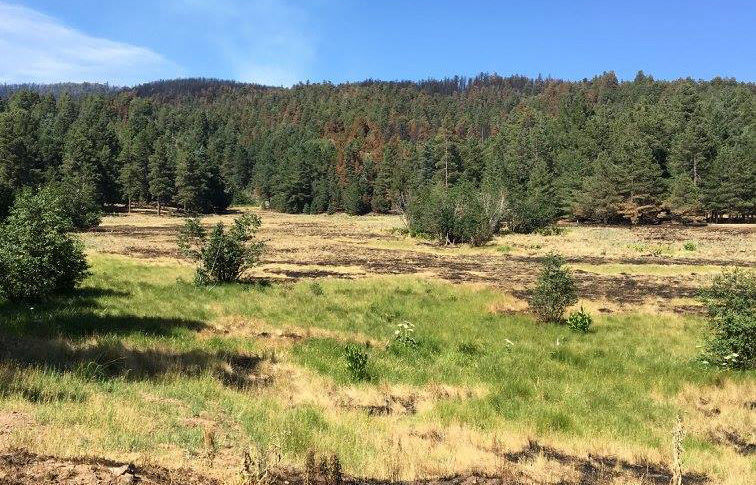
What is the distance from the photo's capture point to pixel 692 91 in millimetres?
106875

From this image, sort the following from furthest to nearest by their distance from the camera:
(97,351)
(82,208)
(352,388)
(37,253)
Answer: (82,208), (37,253), (352,388), (97,351)

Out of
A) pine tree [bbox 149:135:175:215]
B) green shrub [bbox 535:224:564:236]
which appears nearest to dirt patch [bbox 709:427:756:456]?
green shrub [bbox 535:224:564:236]

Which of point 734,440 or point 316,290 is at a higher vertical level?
point 316,290

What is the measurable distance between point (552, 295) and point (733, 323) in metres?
7.39

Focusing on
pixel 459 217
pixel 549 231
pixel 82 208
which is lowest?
pixel 549 231

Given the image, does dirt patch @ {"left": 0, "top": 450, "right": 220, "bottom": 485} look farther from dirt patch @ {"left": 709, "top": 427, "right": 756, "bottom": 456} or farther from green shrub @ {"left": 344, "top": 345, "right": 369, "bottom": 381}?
dirt patch @ {"left": 709, "top": 427, "right": 756, "bottom": 456}

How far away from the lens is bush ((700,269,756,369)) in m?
14.4

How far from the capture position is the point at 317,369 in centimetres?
1290

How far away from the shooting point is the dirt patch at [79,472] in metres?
4.89

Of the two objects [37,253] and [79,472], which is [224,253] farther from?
[79,472]

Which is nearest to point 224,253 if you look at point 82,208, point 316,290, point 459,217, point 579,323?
point 316,290

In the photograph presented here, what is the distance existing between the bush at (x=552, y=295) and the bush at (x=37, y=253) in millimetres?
18892

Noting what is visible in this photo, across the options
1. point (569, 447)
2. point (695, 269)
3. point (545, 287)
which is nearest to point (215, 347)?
point (569, 447)

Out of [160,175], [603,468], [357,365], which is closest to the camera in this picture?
[603,468]
